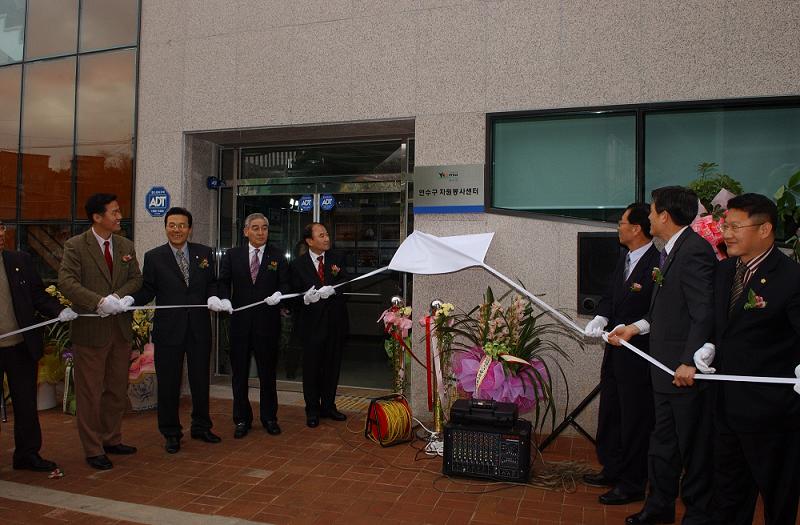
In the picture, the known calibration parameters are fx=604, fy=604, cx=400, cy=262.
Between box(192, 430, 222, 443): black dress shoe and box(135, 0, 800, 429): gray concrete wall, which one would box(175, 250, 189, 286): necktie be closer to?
box(192, 430, 222, 443): black dress shoe

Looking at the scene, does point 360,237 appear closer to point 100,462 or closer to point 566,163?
point 566,163

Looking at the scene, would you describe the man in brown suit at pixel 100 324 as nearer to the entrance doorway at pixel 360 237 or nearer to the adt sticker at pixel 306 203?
the entrance doorway at pixel 360 237

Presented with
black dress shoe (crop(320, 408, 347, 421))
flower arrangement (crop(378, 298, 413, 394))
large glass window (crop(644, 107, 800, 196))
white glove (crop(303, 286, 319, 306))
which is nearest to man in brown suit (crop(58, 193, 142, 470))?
white glove (crop(303, 286, 319, 306))

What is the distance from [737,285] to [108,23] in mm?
8172

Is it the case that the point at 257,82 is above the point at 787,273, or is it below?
above

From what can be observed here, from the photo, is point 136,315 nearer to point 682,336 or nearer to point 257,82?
point 257,82

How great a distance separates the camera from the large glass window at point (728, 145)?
5.58 m

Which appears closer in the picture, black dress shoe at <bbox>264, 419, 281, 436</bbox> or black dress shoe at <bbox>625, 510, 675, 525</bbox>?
black dress shoe at <bbox>625, 510, 675, 525</bbox>

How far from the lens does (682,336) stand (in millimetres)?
3609

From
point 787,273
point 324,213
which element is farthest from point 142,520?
point 324,213

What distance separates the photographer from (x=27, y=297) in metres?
4.78

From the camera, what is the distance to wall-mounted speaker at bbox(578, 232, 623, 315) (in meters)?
5.74

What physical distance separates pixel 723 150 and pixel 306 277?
4.25 meters

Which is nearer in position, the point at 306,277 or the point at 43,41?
the point at 306,277
